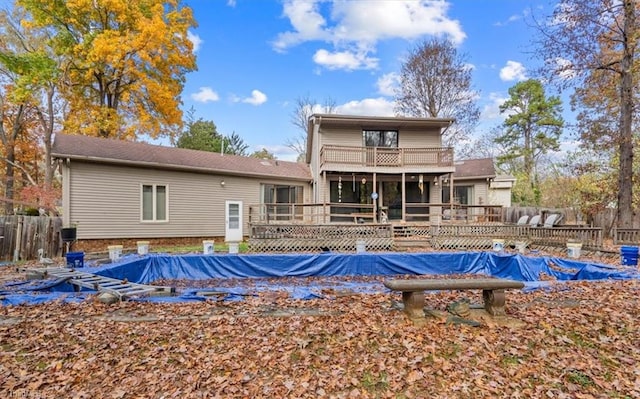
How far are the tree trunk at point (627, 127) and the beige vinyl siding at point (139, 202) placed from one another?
15151 mm

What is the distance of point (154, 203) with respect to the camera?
13203mm

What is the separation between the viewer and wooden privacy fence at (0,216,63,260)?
8938mm

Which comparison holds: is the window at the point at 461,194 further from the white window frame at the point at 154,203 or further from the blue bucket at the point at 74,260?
the blue bucket at the point at 74,260

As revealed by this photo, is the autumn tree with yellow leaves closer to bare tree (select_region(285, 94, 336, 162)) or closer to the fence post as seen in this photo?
the fence post

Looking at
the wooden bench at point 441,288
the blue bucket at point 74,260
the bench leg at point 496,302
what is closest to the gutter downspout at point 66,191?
the blue bucket at point 74,260

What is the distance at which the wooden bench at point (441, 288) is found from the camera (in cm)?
394

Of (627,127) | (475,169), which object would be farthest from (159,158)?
(627,127)

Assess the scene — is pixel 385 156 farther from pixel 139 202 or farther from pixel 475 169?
pixel 139 202

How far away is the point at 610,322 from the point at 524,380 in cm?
189

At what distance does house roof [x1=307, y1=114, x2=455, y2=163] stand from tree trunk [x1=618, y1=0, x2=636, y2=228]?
609 centimetres

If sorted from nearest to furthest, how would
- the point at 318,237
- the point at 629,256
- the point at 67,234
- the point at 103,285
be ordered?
the point at 103,285 → the point at 629,256 → the point at 67,234 → the point at 318,237

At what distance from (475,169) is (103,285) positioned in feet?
62.4

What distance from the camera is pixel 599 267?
746 centimetres

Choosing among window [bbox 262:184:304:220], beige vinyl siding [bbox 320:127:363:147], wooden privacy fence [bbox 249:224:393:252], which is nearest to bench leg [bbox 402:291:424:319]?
wooden privacy fence [bbox 249:224:393:252]
